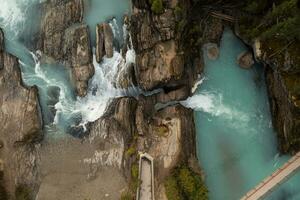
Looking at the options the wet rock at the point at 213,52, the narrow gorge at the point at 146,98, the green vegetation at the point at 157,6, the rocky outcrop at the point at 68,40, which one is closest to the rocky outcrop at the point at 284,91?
the narrow gorge at the point at 146,98

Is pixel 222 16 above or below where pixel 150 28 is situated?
above

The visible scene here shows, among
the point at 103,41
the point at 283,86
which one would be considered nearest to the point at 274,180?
the point at 283,86

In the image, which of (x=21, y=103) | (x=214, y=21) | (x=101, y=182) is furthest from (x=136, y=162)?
(x=214, y=21)

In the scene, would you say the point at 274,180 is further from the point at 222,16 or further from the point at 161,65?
the point at 222,16

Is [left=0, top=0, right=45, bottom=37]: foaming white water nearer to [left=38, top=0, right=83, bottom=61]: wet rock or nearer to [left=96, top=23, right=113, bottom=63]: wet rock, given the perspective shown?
[left=38, top=0, right=83, bottom=61]: wet rock

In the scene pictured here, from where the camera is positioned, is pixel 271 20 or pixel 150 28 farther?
pixel 150 28

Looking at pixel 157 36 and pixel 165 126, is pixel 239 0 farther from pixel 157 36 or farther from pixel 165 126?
pixel 165 126
